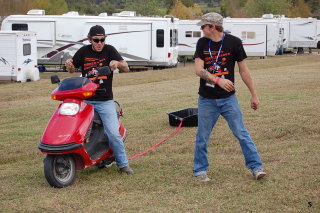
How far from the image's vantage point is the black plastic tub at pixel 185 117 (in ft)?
29.6

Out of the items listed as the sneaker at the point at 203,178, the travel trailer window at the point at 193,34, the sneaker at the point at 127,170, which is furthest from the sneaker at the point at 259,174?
the travel trailer window at the point at 193,34

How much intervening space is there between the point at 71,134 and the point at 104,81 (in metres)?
0.80

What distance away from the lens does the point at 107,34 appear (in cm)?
2612

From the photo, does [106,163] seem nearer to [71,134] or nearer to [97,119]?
[97,119]

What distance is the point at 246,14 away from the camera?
64.4 metres

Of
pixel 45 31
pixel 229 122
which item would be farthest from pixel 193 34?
pixel 229 122

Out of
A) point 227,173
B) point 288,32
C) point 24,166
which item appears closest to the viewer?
point 227,173

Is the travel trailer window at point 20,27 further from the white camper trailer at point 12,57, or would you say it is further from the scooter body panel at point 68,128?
the scooter body panel at point 68,128

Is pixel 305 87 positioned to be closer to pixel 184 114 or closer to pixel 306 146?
pixel 184 114

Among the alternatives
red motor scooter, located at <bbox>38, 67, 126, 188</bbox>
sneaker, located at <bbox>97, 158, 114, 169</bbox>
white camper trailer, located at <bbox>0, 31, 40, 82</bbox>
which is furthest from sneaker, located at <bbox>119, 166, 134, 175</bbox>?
white camper trailer, located at <bbox>0, 31, 40, 82</bbox>

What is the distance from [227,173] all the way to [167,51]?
20.6m

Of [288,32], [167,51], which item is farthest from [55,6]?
[167,51]

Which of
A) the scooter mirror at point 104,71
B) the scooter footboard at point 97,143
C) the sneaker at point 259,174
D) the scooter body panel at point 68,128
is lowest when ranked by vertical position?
the sneaker at point 259,174

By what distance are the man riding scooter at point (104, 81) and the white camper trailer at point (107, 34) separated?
20145mm
